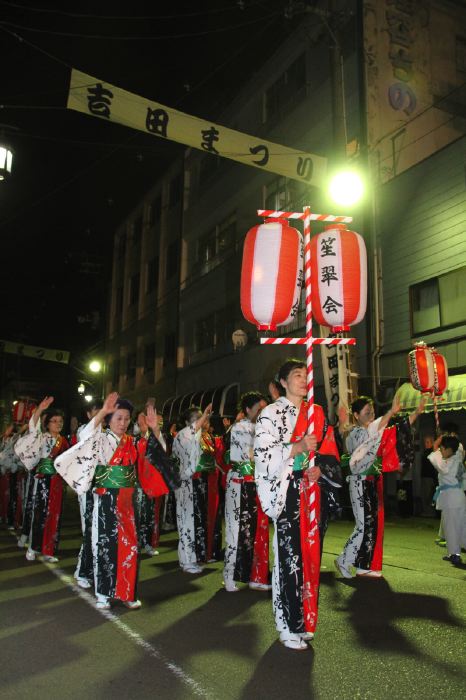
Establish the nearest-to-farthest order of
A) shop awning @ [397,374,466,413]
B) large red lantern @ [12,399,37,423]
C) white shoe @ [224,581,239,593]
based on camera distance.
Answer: white shoe @ [224,581,239,593] < shop awning @ [397,374,466,413] < large red lantern @ [12,399,37,423]

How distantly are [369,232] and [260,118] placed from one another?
8532 millimetres

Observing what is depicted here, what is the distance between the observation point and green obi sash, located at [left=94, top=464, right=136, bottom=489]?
542 centimetres

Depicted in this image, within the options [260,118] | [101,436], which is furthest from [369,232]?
[101,436]

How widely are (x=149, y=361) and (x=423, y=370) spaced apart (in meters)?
20.6

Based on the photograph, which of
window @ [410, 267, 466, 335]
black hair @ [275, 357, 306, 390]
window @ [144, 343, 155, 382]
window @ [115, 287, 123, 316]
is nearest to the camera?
black hair @ [275, 357, 306, 390]

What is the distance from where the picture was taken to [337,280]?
249 inches

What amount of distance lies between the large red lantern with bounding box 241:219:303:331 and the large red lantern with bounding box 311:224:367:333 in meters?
0.39

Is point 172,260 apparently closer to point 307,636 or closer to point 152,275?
point 152,275

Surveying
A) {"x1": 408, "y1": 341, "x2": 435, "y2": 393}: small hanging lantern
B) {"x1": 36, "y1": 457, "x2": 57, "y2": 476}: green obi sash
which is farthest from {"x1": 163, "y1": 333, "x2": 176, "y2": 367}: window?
{"x1": 36, "y1": 457, "x2": 57, "y2": 476}: green obi sash

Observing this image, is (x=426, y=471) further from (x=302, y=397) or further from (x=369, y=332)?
(x=302, y=397)

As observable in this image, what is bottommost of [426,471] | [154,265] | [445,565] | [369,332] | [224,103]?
[445,565]

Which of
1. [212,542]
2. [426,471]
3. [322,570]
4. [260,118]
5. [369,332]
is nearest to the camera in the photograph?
[322,570]

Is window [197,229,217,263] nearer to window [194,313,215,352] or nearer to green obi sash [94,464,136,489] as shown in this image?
window [194,313,215,352]

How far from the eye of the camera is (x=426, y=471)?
1293 cm
